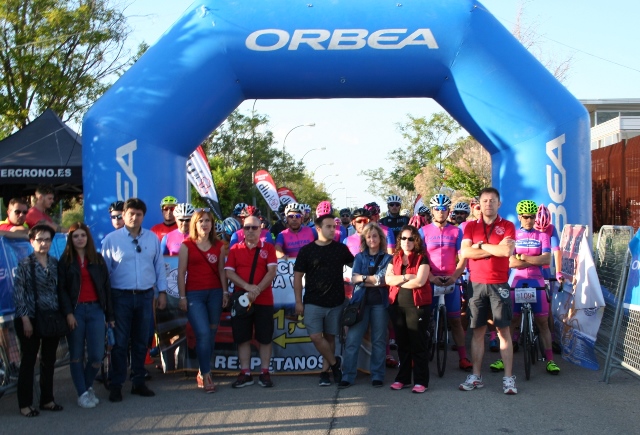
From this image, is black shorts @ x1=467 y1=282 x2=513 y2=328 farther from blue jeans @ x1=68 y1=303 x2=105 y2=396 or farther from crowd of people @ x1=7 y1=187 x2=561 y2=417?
blue jeans @ x1=68 y1=303 x2=105 y2=396

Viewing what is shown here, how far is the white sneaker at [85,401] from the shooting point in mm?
6676

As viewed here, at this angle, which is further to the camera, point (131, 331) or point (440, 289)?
point (440, 289)

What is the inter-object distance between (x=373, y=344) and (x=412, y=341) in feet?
1.52

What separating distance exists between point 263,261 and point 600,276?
4.27 metres

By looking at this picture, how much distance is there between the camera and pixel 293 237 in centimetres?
934

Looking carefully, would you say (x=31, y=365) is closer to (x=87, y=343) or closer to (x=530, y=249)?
(x=87, y=343)

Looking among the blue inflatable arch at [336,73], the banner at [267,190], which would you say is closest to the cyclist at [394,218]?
the blue inflatable arch at [336,73]

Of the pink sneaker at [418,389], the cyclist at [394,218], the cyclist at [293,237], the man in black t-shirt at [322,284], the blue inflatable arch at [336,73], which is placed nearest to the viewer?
the pink sneaker at [418,389]

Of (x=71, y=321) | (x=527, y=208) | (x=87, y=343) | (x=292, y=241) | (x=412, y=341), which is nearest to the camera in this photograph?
(x=71, y=321)

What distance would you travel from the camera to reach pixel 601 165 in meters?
19.0

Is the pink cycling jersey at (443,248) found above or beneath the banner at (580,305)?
above

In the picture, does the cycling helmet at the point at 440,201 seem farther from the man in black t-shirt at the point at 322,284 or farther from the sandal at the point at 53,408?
the sandal at the point at 53,408

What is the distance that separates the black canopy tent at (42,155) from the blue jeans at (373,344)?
7.04 metres

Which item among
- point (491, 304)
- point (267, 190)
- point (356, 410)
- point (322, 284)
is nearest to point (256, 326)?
point (322, 284)
